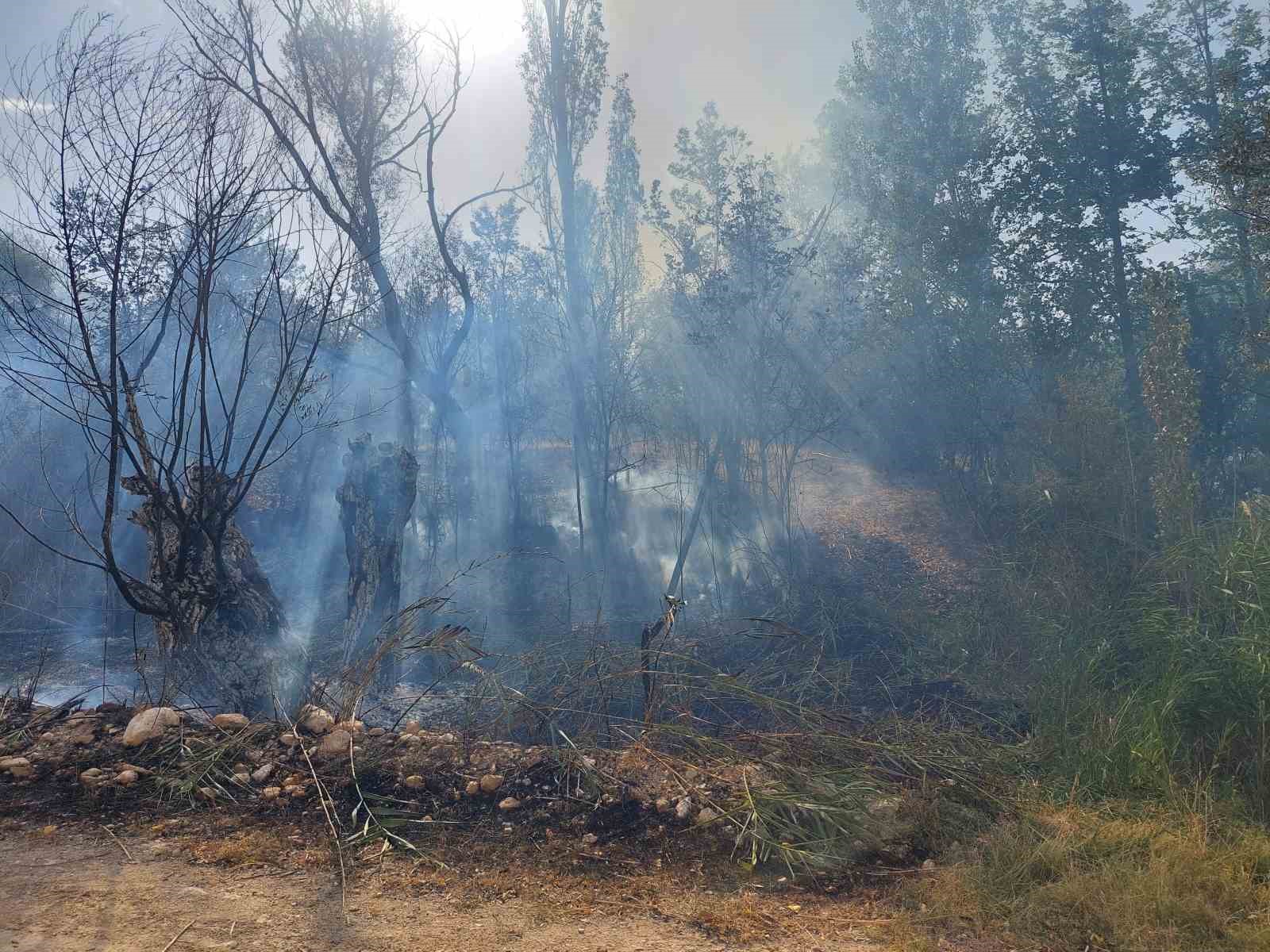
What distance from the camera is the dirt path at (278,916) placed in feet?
9.46

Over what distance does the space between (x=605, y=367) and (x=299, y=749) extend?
10.4 meters

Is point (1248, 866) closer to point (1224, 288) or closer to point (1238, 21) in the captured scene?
point (1224, 288)

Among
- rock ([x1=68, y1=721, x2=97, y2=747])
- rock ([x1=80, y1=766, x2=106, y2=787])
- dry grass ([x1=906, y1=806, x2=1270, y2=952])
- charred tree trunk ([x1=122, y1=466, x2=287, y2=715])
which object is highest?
charred tree trunk ([x1=122, y1=466, x2=287, y2=715])

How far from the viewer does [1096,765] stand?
197 inches

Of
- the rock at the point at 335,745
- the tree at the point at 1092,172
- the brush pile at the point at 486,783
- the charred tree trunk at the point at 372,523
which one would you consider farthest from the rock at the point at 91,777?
the tree at the point at 1092,172

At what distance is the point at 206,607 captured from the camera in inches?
225

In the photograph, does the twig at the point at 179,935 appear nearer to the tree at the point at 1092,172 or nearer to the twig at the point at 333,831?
the twig at the point at 333,831

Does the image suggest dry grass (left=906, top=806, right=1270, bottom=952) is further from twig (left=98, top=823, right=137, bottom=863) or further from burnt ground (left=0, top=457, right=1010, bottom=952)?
twig (left=98, top=823, right=137, bottom=863)

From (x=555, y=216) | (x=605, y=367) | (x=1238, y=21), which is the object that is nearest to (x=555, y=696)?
(x=605, y=367)

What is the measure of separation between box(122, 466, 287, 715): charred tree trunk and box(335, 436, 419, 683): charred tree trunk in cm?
249

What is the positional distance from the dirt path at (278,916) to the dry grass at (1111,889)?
1.87 ft

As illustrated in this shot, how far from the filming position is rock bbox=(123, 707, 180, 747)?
4344 millimetres

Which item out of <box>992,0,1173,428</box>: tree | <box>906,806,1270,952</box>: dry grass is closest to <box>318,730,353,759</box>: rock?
<box>906,806,1270,952</box>: dry grass

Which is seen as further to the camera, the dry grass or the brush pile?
the brush pile
